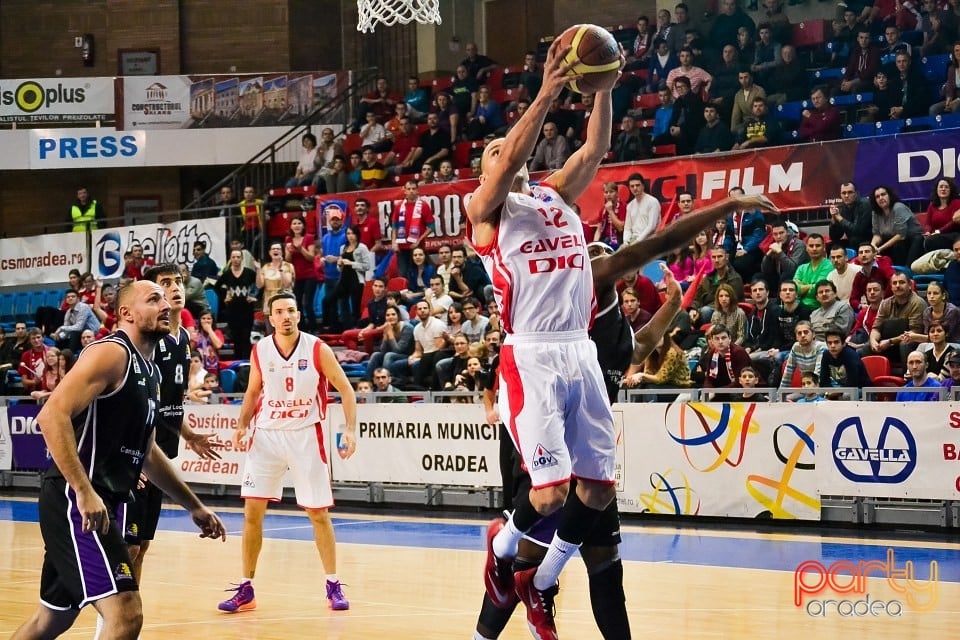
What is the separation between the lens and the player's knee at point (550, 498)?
562 cm

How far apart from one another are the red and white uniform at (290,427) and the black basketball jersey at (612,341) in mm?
3449

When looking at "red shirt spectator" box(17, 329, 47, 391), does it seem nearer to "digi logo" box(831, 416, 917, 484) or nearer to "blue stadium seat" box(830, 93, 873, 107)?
"blue stadium seat" box(830, 93, 873, 107)

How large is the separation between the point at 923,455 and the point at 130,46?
23.0m

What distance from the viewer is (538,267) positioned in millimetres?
5812

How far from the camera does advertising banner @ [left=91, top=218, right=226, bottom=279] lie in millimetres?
21703

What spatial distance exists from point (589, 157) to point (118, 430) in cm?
247

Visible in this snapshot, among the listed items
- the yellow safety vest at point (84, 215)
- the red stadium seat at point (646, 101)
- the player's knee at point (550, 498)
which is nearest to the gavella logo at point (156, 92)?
the yellow safety vest at point (84, 215)

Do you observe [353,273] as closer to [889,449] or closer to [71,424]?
[889,449]

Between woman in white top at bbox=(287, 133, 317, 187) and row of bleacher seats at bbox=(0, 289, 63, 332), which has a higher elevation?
woman in white top at bbox=(287, 133, 317, 187)

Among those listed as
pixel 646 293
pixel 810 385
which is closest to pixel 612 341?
pixel 810 385

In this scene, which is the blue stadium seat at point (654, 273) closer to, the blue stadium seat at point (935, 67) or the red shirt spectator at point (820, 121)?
the red shirt spectator at point (820, 121)

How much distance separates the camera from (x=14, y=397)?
63.7 feet

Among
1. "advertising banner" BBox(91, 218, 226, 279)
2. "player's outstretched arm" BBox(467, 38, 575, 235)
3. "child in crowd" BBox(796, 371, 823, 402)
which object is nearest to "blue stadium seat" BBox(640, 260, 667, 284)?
"child in crowd" BBox(796, 371, 823, 402)

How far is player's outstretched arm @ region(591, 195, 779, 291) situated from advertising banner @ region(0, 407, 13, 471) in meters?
15.9
